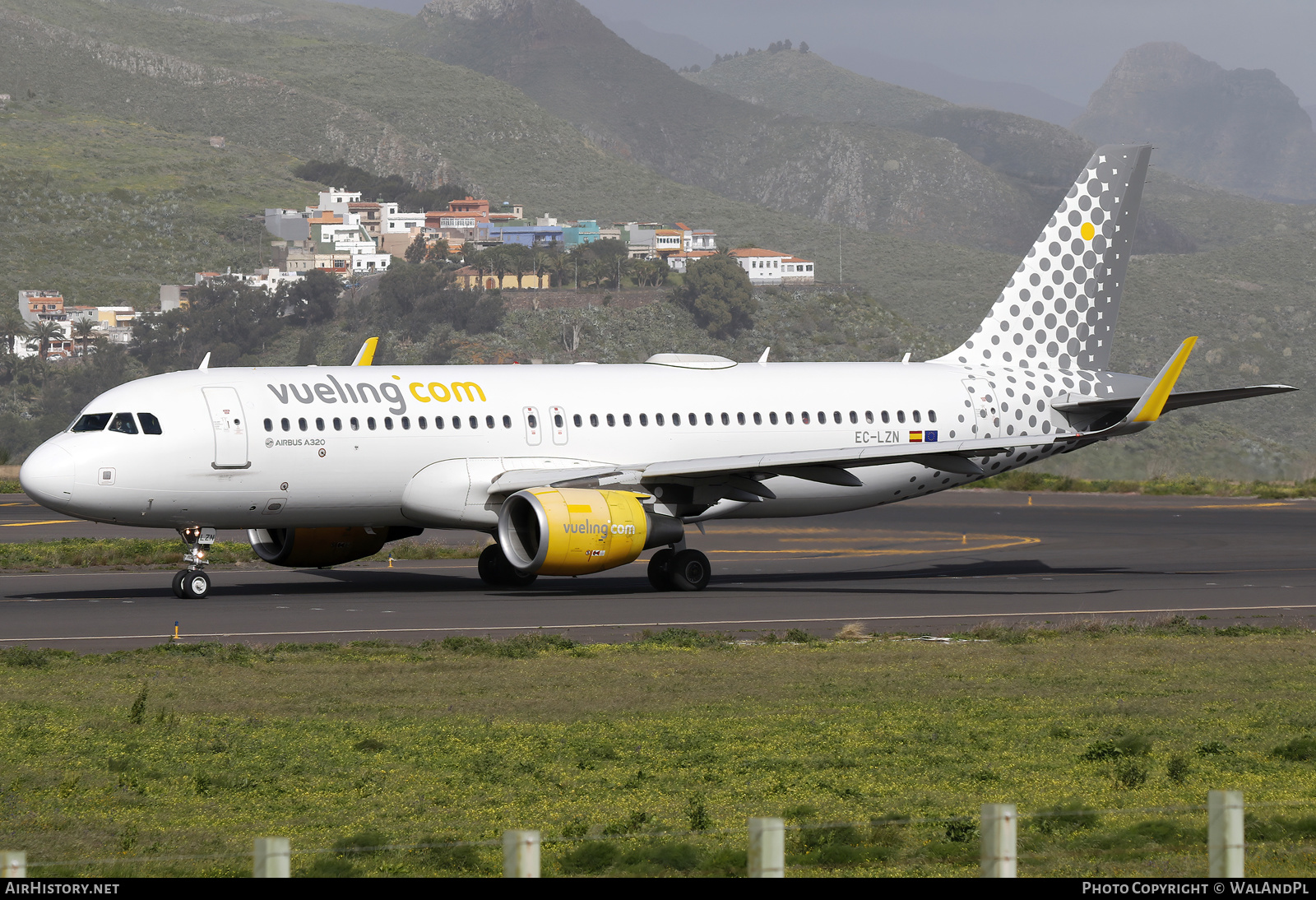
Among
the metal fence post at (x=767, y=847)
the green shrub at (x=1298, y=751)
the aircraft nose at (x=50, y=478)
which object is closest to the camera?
the metal fence post at (x=767, y=847)

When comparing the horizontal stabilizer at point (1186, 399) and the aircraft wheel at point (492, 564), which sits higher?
the horizontal stabilizer at point (1186, 399)

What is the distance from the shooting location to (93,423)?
29219mm

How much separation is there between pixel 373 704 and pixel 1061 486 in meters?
52.0

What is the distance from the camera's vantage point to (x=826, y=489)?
34.4 m

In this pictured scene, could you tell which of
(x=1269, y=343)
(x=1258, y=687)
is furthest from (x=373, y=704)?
(x=1269, y=343)

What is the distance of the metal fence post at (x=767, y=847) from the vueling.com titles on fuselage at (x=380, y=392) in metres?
24.9

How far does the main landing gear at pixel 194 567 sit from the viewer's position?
2967 cm

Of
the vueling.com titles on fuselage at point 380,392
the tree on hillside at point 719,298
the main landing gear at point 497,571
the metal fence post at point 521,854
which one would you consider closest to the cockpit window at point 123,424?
the vueling.com titles on fuselage at point 380,392

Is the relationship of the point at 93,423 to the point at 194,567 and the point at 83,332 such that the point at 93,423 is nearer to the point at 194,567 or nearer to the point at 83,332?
the point at 194,567

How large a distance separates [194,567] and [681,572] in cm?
915

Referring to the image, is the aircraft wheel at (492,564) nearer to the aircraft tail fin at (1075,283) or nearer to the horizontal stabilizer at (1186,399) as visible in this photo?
the aircraft tail fin at (1075,283)

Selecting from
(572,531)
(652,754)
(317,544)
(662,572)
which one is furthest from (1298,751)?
(317,544)

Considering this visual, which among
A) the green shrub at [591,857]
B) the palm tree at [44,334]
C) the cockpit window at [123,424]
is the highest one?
the palm tree at [44,334]

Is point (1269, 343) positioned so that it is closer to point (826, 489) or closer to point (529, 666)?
point (826, 489)
